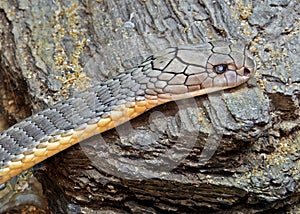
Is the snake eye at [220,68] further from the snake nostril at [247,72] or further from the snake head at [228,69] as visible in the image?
the snake nostril at [247,72]

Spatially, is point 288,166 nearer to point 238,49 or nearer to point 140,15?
point 238,49

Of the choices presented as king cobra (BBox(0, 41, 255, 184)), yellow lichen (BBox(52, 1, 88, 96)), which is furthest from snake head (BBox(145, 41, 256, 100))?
yellow lichen (BBox(52, 1, 88, 96))

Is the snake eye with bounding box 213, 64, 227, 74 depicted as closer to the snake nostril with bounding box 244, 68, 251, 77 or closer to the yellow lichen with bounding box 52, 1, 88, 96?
the snake nostril with bounding box 244, 68, 251, 77

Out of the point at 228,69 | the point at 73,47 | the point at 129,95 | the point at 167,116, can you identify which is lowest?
the point at 167,116

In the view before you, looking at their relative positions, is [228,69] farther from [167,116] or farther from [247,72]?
[167,116]

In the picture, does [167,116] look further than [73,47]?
No

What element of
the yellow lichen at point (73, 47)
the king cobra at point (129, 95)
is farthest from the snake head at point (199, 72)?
the yellow lichen at point (73, 47)

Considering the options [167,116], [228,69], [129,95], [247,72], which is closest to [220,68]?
[228,69]

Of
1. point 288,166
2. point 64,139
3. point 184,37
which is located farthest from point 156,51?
point 288,166
